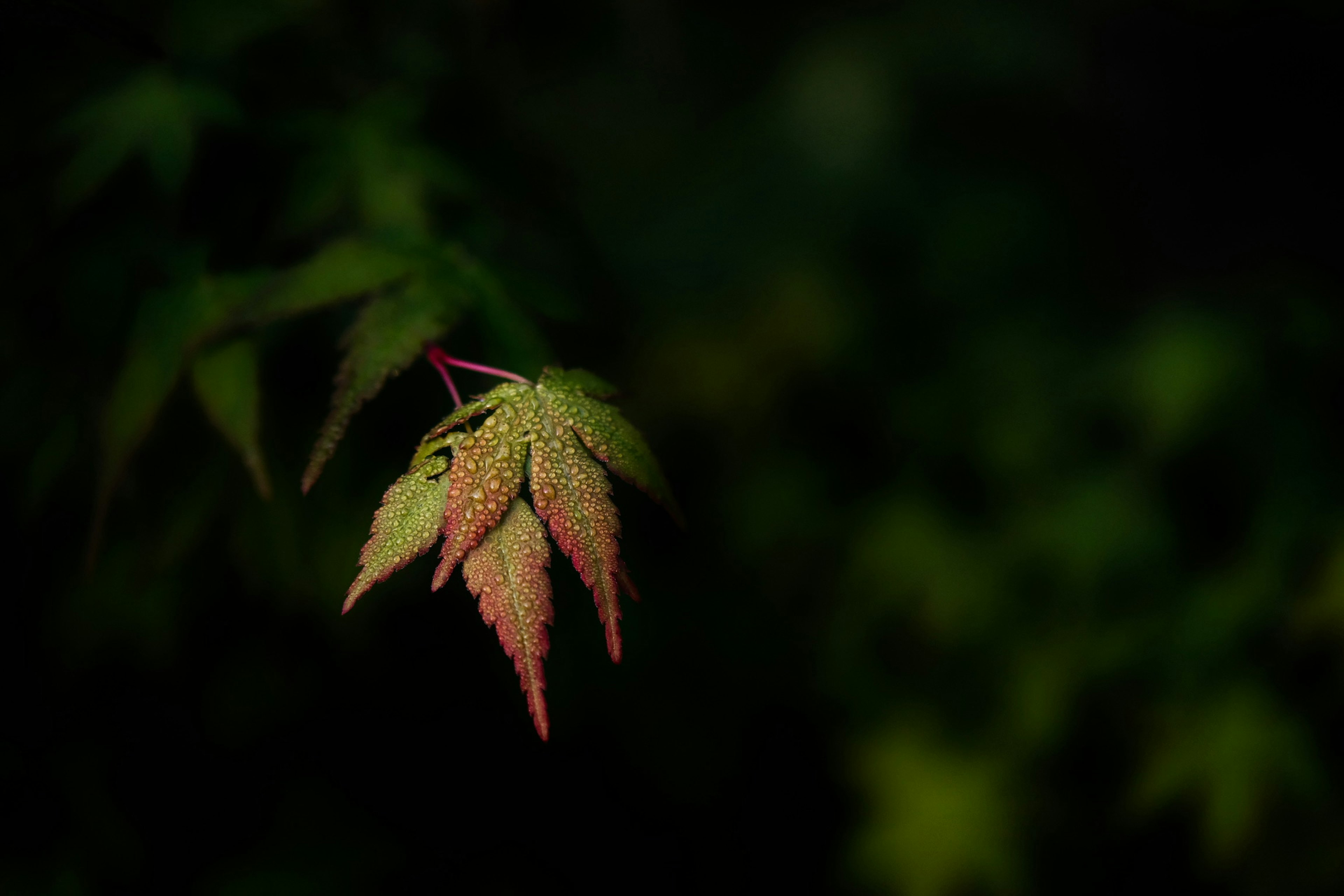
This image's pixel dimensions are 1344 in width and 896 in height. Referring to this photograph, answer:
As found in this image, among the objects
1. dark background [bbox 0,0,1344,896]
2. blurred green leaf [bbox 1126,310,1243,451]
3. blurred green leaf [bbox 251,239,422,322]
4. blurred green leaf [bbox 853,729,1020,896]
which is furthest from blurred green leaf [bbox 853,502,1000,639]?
blurred green leaf [bbox 251,239,422,322]

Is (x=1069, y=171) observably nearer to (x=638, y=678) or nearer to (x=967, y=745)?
(x=967, y=745)

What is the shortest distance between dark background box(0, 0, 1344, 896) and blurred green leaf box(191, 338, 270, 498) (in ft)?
0.50

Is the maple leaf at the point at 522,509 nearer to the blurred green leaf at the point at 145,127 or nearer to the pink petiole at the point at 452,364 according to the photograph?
the pink petiole at the point at 452,364

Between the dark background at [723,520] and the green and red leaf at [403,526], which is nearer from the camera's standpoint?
the green and red leaf at [403,526]

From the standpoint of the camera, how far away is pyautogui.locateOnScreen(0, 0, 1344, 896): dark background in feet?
3.49

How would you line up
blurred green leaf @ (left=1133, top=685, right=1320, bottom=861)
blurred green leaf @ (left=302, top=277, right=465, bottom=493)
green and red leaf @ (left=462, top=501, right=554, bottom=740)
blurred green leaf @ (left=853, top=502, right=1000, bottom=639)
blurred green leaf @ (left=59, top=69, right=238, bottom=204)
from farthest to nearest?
blurred green leaf @ (left=853, top=502, right=1000, bottom=639) < blurred green leaf @ (left=1133, top=685, right=1320, bottom=861) < blurred green leaf @ (left=59, top=69, right=238, bottom=204) < blurred green leaf @ (left=302, top=277, right=465, bottom=493) < green and red leaf @ (left=462, top=501, right=554, bottom=740)

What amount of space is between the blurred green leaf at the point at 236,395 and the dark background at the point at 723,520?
15 centimetres

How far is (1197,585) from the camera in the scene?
148 centimetres

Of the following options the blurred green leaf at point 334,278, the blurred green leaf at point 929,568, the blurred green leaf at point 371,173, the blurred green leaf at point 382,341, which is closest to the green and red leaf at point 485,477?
the blurred green leaf at point 382,341

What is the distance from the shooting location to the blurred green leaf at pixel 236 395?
729 mm

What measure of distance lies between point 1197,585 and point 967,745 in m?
0.54

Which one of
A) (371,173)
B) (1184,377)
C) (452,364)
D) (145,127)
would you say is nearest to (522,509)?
(452,364)

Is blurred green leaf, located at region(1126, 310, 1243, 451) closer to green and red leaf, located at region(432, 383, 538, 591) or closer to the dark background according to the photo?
the dark background

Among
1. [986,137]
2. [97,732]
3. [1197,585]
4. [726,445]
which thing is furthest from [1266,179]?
[97,732]
